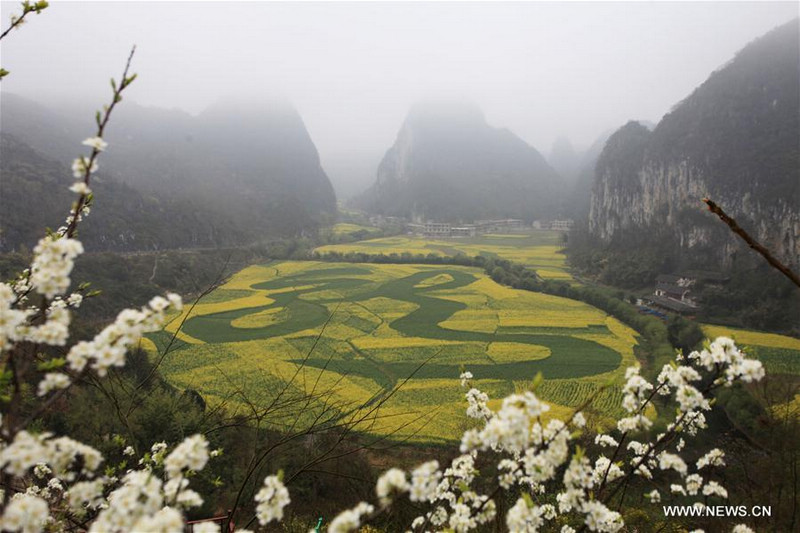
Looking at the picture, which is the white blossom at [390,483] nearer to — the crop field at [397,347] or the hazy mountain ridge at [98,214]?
the crop field at [397,347]

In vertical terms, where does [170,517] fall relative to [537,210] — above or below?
below

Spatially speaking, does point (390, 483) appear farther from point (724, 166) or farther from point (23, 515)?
point (724, 166)

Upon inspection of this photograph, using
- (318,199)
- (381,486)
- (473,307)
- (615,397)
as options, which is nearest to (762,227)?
(473,307)

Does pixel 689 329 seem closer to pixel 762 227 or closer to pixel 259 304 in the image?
pixel 762 227

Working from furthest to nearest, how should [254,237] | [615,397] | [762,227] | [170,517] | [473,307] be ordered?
[254,237], [762,227], [473,307], [615,397], [170,517]

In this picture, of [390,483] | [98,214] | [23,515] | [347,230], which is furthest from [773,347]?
[347,230]

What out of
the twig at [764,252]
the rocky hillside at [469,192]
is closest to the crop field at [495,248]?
the rocky hillside at [469,192]
